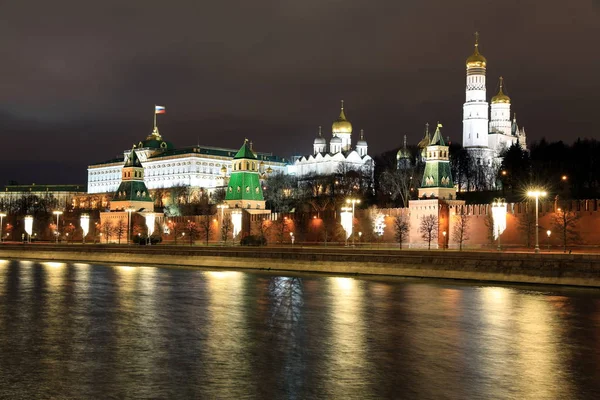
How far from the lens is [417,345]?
1417 centimetres

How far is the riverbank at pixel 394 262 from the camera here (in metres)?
24.0

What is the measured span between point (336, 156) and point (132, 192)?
142 feet

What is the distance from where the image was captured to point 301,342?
574 inches

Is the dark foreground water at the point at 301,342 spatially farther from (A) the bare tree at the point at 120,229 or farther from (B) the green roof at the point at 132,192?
(B) the green roof at the point at 132,192

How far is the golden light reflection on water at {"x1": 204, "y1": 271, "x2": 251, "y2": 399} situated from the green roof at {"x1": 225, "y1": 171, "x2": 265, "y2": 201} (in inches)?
1365

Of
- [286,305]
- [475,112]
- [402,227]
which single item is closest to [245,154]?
[402,227]

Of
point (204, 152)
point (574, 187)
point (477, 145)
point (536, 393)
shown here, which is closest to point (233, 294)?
point (536, 393)

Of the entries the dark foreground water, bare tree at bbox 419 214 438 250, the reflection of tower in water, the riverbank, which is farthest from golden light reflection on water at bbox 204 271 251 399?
bare tree at bbox 419 214 438 250

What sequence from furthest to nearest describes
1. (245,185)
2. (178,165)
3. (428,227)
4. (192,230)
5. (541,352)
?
(178,165) < (245,185) < (192,230) < (428,227) < (541,352)

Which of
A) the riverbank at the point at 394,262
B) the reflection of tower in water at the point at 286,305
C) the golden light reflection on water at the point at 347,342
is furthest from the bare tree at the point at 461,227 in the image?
the golden light reflection on water at the point at 347,342

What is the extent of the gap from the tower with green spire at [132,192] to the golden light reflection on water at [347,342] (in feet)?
149

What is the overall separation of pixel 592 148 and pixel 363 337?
57.8 meters

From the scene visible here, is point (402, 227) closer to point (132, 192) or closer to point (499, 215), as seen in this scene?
point (499, 215)

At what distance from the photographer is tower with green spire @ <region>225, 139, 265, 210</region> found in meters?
60.7
